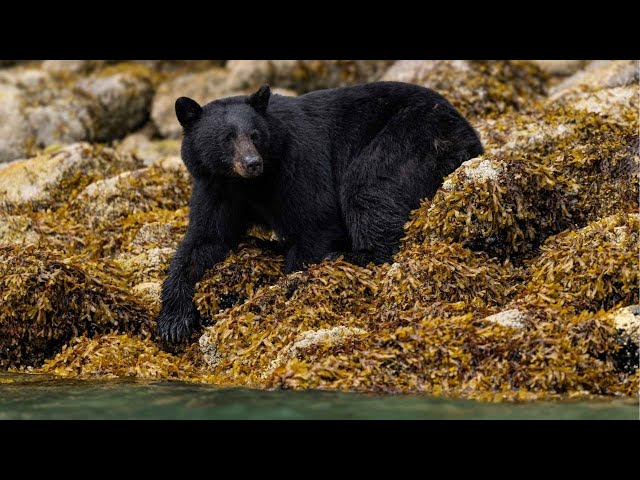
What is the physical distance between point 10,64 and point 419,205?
1040 cm

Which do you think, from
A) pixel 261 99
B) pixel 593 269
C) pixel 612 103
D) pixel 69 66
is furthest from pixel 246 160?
pixel 69 66

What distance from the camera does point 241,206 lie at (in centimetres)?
954

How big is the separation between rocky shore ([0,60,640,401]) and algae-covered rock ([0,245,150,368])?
15mm

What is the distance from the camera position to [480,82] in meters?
13.4

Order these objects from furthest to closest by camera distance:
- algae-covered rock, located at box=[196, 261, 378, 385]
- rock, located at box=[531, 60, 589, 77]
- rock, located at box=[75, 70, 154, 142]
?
rock, located at box=[75, 70, 154, 142]
rock, located at box=[531, 60, 589, 77]
algae-covered rock, located at box=[196, 261, 378, 385]

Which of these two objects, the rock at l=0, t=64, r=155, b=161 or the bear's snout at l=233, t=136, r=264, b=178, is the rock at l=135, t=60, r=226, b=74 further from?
the bear's snout at l=233, t=136, r=264, b=178

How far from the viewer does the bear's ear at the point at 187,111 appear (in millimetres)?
9203

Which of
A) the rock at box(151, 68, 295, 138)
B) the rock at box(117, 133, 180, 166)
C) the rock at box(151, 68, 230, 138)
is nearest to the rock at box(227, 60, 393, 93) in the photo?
the rock at box(151, 68, 295, 138)

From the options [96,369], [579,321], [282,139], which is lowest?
[96,369]

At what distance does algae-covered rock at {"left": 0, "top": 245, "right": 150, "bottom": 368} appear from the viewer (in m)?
8.74

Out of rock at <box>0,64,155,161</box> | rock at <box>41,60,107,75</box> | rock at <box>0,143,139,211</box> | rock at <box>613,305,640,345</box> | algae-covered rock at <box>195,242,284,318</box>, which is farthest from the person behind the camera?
rock at <box>41,60,107,75</box>
